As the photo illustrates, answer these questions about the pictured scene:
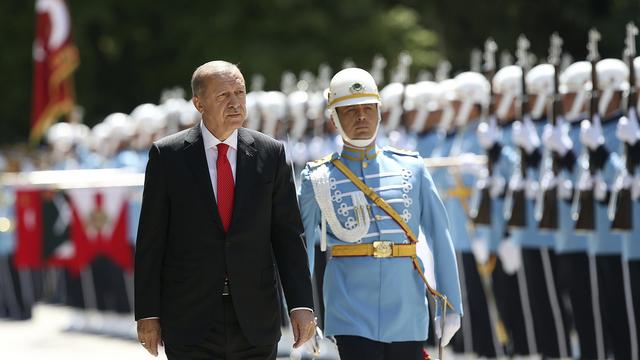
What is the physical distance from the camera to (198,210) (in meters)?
5.67

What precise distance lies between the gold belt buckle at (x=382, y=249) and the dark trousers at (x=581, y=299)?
3.57 metres

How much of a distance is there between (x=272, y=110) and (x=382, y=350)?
744 cm

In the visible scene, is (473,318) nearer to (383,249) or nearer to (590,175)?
(590,175)

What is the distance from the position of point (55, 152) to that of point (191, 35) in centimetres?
1141

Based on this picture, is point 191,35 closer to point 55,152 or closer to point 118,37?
point 118,37

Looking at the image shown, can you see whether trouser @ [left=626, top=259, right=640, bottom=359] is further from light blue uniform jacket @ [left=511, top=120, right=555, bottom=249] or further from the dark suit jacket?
the dark suit jacket

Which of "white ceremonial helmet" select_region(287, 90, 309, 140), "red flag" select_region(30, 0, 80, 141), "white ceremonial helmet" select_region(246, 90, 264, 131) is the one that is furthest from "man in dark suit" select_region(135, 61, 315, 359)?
"red flag" select_region(30, 0, 80, 141)

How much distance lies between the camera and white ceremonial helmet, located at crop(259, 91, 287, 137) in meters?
13.6

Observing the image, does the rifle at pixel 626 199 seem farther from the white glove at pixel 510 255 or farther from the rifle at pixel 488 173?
the rifle at pixel 488 173

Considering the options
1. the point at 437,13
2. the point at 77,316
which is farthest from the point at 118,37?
the point at 77,316

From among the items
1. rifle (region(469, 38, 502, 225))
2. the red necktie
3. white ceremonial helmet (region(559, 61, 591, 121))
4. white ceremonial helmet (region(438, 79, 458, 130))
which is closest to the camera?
the red necktie

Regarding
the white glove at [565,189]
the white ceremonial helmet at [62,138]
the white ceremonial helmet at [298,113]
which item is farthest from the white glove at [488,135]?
the white ceremonial helmet at [62,138]

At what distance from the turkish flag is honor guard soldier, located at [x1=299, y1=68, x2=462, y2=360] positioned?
8.82 meters

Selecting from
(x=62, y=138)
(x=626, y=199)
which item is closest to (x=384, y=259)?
(x=626, y=199)
